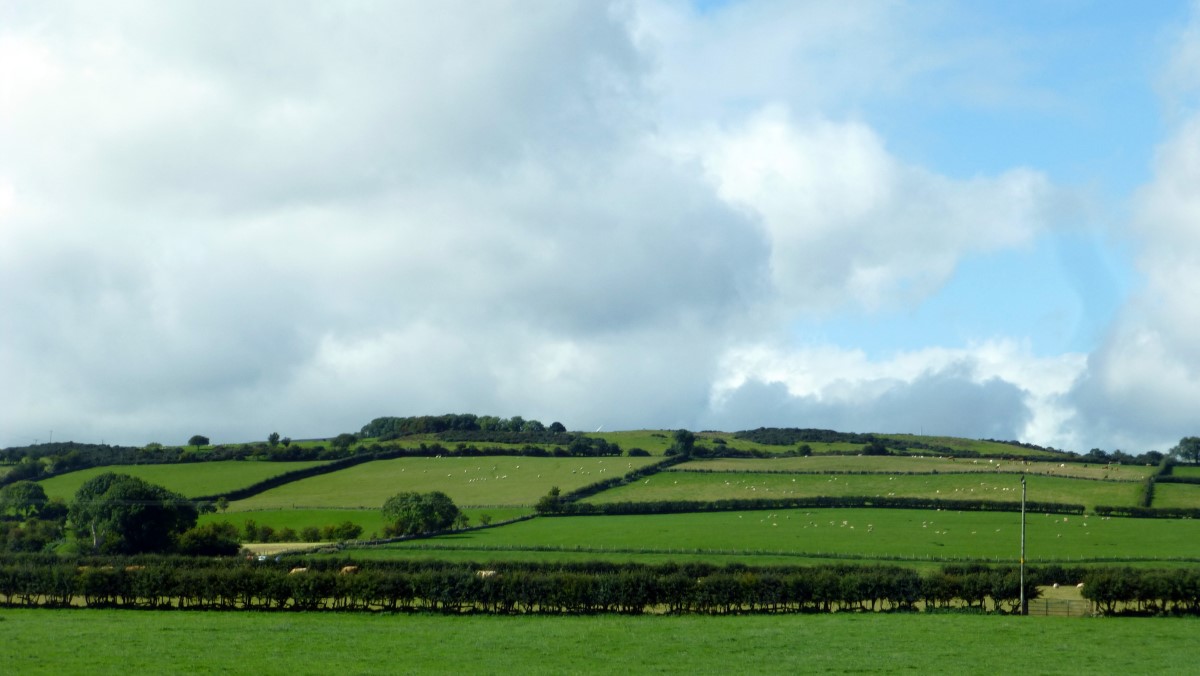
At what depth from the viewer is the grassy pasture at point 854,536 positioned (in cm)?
8425

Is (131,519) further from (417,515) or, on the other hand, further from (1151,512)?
(1151,512)

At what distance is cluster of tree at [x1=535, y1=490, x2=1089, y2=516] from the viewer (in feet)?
354

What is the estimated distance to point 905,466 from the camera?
5197 inches

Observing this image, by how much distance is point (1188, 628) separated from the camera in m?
52.9

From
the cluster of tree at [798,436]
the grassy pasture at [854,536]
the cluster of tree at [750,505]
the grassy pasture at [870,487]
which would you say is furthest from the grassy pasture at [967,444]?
the grassy pasture at [854,536]

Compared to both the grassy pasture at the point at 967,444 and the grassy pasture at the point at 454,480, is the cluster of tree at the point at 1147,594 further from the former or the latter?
the grassy pasture at the point at 967,444

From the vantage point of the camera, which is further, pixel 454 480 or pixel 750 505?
pixel 454 480

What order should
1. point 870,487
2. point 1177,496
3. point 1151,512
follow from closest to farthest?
point 1151,512 < point 1177,496 < point 870,487

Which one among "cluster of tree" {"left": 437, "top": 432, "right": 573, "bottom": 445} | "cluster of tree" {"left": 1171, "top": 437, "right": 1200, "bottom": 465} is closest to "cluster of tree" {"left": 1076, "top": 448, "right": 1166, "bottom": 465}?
"cluster of tree" {"left": 1171, "top": 437, "right": 1200, "bottom": 465}

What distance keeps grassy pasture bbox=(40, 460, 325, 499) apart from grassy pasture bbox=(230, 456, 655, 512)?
485 centimetres

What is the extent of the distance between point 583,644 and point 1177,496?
80586 mm

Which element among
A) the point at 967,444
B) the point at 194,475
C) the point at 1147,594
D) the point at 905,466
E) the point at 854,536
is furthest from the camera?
the point at 967,444

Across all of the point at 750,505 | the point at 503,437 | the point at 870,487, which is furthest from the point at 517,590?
the point at 503,437

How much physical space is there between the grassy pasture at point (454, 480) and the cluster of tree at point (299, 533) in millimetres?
12638
